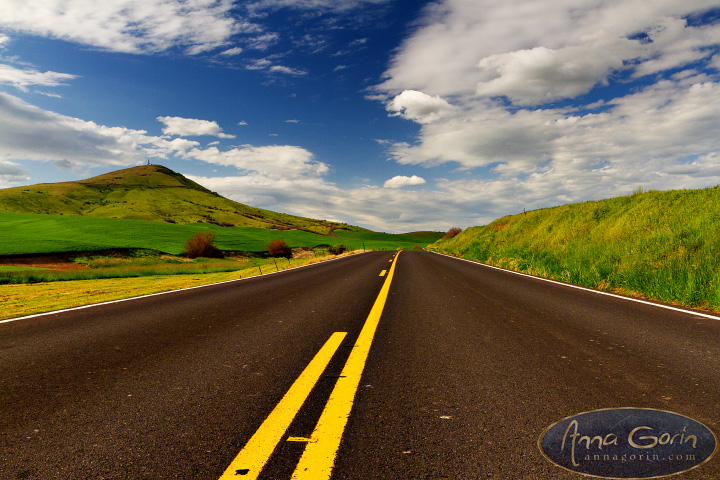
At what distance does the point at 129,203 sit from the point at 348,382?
16268 centimetres

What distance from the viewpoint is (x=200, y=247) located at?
1919 inches

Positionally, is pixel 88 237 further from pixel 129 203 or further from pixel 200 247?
pixel 129 203

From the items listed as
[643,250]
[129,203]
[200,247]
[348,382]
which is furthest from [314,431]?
[129,203]

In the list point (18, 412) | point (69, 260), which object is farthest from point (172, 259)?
point (18, 412)

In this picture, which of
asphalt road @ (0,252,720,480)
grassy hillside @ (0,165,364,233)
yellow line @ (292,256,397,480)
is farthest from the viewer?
grassy hillside @ (0,165,364,233)

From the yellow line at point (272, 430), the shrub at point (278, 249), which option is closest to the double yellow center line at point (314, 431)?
the yellow line at point (272, 430)

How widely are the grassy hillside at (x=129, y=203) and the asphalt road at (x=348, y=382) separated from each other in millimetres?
117333

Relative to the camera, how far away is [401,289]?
9227mm

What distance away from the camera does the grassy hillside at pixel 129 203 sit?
11469cm

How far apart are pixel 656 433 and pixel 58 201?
167m

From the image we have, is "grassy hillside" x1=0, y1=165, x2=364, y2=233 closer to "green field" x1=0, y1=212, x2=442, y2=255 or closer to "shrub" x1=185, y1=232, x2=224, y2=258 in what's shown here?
"green field" x1=0, y1=212, x2=442, y2=255

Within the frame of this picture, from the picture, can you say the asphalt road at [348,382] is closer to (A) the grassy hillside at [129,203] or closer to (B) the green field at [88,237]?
(B) the green field at [88,237]

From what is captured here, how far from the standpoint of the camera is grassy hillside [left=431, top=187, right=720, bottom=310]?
7562 millimetres

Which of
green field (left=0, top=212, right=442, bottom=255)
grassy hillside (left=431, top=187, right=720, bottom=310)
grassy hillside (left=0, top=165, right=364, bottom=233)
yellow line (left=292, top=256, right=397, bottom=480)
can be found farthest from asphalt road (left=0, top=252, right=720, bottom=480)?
grassy hillside (left=0, top=165, right=364, bottom=233)
